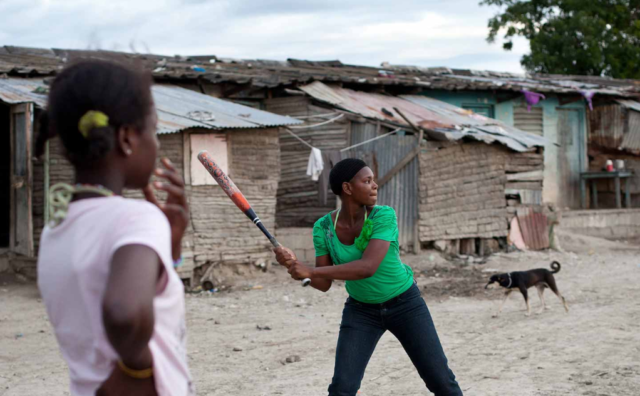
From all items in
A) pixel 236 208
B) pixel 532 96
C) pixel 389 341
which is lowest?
pixel 389 341

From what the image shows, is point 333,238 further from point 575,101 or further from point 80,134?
point 575,101

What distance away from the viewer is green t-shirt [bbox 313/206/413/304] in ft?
11.3

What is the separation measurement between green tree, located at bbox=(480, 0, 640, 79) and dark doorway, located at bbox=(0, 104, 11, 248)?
651 inches

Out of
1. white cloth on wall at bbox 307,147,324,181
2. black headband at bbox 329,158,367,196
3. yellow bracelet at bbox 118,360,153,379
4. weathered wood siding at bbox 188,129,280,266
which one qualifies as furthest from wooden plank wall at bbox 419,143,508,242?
yellow bracelet at bbox 118,360,153,379

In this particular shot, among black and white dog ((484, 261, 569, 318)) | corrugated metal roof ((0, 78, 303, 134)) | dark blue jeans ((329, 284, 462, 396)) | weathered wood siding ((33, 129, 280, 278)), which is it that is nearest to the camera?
dark blue jeans ((329, 284, 462, 396))

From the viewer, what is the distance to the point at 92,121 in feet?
4.85

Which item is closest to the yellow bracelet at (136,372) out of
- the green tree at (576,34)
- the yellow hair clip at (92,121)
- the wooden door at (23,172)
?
the yellow hair clip at (92,121)

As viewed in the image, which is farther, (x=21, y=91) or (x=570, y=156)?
(x=570, y=156)

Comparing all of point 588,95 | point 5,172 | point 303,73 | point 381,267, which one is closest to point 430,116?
point 303,73

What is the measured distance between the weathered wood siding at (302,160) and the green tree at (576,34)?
41.7ft

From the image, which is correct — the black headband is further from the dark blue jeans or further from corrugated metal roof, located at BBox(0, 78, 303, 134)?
corrugated metal roof, located at BBox(0, 78, 303, 134)

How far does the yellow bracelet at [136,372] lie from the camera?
1519 millimetres

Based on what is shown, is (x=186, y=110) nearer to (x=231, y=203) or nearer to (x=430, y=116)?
(x=231, y=203)

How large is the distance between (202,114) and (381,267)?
7109mm
